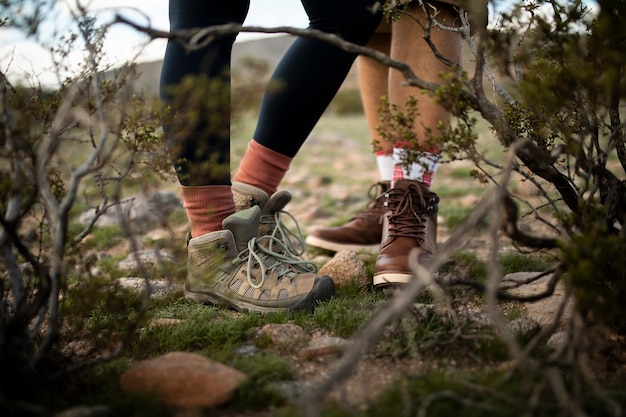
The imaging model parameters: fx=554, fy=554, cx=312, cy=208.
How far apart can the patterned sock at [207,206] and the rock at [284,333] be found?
1.65ft

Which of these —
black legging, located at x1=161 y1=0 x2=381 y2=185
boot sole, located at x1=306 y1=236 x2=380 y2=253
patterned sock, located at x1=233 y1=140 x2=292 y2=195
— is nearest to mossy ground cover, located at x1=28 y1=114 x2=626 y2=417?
black legging, located at x1=161 y1=0 x2=381 y2=185

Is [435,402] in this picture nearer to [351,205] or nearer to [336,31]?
[336,31]

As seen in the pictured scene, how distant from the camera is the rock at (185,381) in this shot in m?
1.32

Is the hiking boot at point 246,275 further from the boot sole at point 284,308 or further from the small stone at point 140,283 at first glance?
the small stone at point 140,283

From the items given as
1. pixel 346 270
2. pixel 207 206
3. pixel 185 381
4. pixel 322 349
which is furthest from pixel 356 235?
pixel 185 381

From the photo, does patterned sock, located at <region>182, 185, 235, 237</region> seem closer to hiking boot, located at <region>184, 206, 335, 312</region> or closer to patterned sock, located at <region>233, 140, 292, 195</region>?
hiking boot, located at <region>184, 206, 335, 312</region>

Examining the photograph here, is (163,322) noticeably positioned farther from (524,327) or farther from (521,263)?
(521,263)

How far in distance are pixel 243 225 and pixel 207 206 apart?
0.51ft

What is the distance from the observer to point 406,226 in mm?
2285

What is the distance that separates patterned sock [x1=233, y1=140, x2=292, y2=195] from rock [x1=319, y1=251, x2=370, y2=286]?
44cm

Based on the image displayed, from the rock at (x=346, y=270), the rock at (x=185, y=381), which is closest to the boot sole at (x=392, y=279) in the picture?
the rock at (x=346, y=270)

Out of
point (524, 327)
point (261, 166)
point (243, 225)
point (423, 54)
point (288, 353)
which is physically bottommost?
point (288, 353)

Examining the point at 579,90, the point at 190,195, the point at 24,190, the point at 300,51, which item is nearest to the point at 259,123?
the point at 300,51

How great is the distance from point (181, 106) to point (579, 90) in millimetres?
1135
